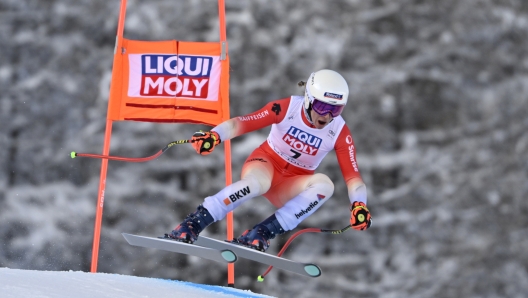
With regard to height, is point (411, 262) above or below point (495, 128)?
below

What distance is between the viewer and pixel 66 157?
10.6 meters

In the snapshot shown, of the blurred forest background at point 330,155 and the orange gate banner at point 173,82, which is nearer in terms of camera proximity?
the orange gate banner at point 173,82

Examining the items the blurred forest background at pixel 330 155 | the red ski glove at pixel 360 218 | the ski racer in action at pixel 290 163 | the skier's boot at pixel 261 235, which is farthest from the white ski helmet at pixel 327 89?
the blurred forest background at pixel 330 155

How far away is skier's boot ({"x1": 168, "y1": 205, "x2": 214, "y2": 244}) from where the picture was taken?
4281 mm

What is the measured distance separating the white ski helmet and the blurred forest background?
580cm

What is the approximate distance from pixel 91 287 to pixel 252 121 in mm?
1303

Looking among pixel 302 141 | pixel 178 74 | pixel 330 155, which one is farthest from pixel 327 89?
pixel 330 155

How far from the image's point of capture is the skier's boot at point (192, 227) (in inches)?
169

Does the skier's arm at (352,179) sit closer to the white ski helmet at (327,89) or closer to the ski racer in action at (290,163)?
the ski racer in action at (290,163)

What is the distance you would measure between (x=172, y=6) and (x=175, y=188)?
2486mm

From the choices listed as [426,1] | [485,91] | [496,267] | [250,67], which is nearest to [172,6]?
[250,67]

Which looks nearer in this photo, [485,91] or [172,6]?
[172,6]

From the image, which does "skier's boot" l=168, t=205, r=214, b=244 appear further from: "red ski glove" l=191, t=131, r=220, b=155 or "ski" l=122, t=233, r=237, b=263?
"red ski glove" l=191, t=131, r=220, b=155

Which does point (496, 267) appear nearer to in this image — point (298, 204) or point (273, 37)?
point (273, 37)
